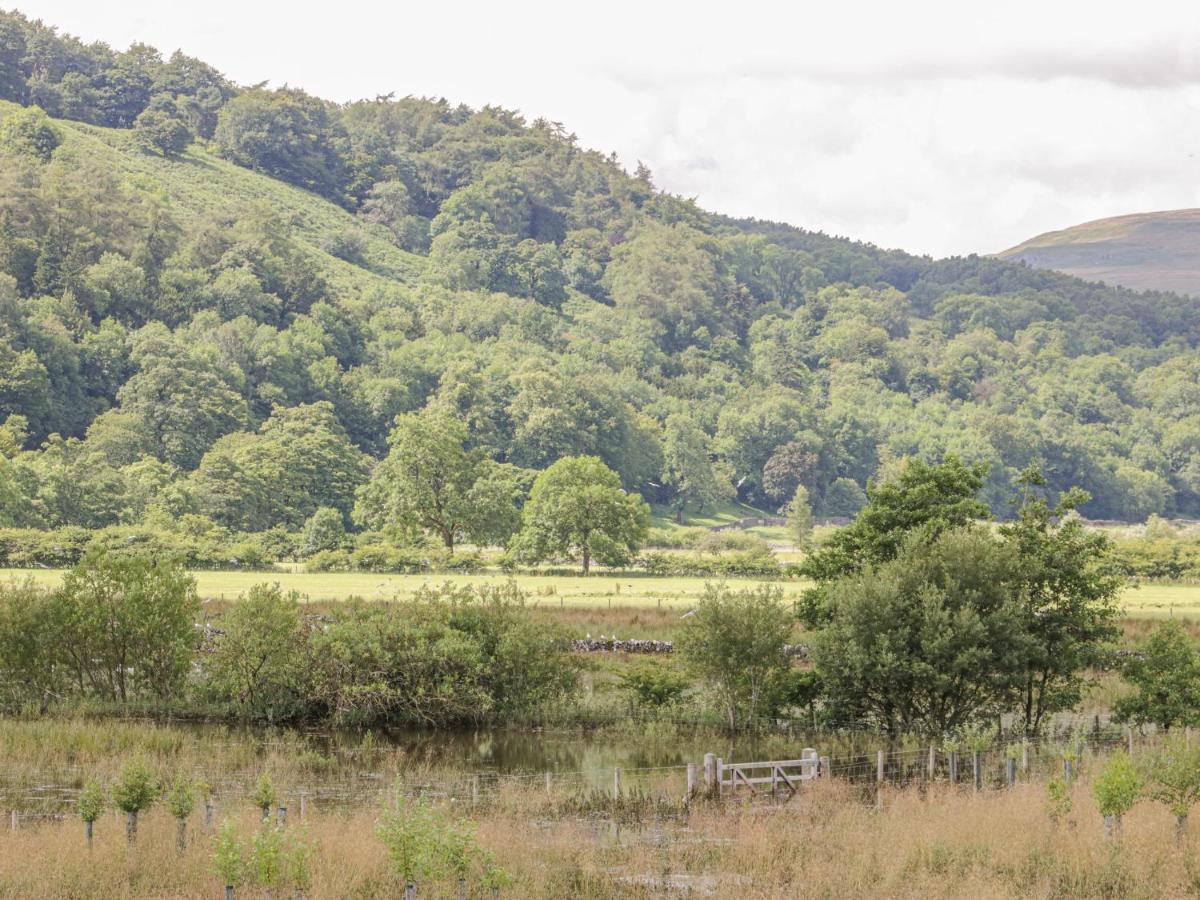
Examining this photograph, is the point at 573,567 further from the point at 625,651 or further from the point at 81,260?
the point at 81,260

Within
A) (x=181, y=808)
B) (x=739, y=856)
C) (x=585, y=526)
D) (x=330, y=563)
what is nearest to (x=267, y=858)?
(x=181, y=808)

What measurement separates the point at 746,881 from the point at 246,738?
746 inches

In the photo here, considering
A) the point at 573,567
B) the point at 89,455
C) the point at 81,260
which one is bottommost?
the point at 573,567

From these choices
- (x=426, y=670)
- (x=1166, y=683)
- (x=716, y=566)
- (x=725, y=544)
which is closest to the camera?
(x=1166, y=683)

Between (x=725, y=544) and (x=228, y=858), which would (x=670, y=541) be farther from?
(x=228, y=858)

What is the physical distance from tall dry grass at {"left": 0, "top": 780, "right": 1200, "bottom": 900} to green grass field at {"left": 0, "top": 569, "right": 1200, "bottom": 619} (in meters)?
38.5

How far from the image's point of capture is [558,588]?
272 ft

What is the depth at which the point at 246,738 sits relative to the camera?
38.6m

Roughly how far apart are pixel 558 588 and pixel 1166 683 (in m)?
47.6

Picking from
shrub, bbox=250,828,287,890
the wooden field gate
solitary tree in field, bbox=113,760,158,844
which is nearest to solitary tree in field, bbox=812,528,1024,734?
the wooden field gate

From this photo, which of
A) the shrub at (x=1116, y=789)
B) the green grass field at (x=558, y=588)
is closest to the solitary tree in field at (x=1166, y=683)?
the shrub at (x=1116, y=789)

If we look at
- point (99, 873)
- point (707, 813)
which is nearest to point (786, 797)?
point (707, 813)

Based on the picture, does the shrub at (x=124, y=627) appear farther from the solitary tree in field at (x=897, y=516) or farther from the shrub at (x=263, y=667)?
the solitary tree in field at (x=897, y=516)

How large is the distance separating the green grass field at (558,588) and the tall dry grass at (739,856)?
126ft
